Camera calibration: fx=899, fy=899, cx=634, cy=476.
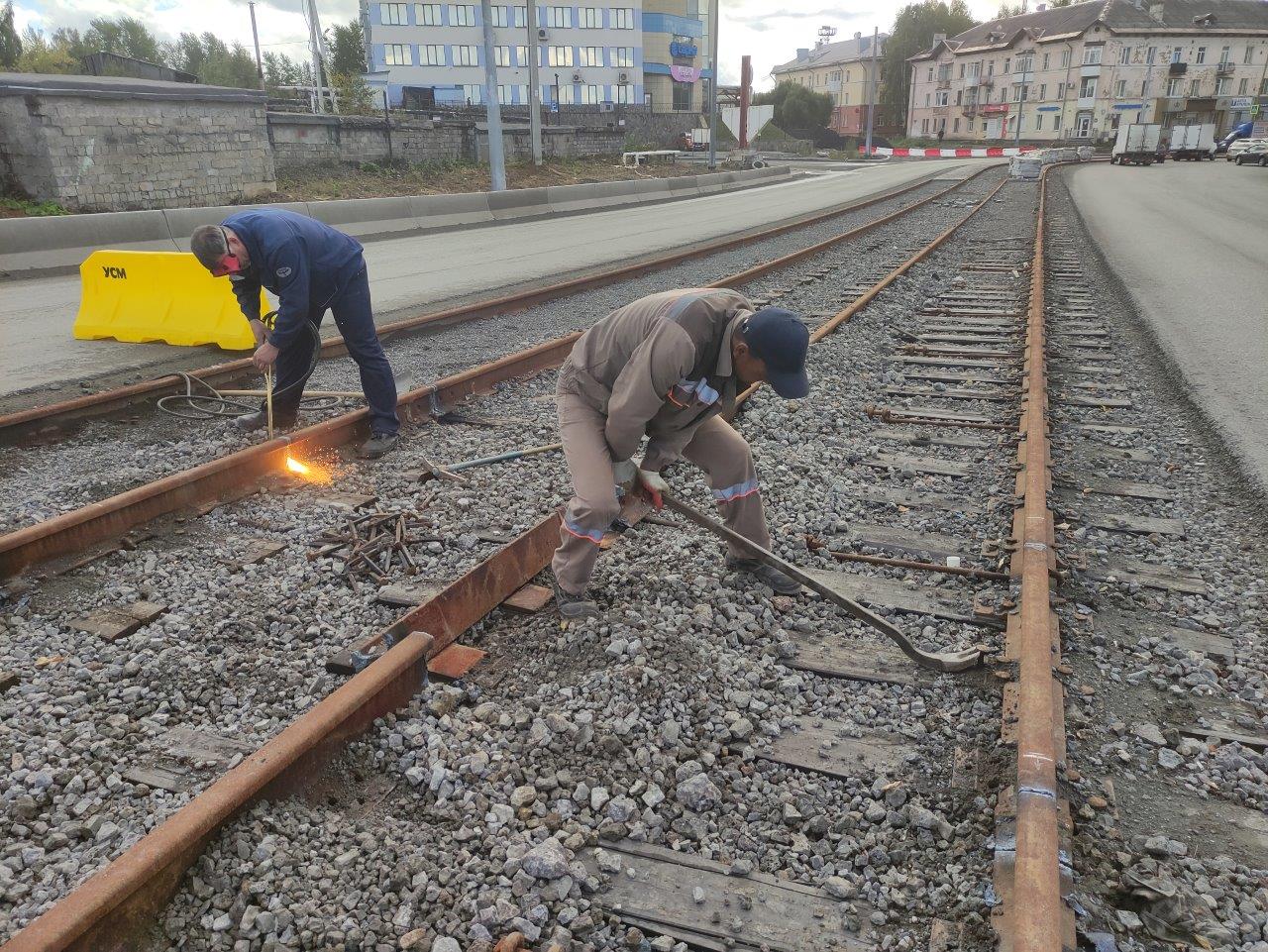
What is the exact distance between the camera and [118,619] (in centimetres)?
390

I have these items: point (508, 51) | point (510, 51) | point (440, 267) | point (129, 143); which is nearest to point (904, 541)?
point (440, 267)

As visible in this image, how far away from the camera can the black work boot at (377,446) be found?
5.95 meters

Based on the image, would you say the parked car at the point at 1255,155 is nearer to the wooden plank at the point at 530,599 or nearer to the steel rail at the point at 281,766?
the wooden plank at the point at 530,599

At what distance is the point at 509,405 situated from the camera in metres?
7.10

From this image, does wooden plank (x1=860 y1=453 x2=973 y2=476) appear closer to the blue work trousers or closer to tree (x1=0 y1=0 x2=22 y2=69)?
the blue work trousers

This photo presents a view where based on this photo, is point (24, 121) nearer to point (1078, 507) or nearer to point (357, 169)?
point (357, 169)

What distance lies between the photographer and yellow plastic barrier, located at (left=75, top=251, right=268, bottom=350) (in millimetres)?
8617

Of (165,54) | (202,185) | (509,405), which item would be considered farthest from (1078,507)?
(165,54)

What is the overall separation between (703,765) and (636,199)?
27243mm

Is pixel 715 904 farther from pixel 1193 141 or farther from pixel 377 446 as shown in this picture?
pixel 1193 141

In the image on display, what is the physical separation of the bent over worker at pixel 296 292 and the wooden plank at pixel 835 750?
12.3 feet

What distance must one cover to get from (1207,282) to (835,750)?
12.4 metres

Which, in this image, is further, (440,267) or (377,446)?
(440,267)

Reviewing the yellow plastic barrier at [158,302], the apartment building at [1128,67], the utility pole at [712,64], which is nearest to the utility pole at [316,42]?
the utility pole at [712,64]
